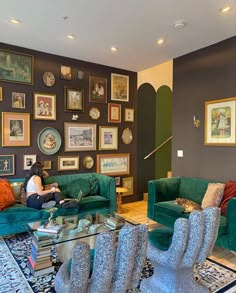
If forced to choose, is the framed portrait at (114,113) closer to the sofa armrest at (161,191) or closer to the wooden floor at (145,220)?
the sofa armrest at (161,191)

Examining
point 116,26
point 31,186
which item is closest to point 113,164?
point 31,186

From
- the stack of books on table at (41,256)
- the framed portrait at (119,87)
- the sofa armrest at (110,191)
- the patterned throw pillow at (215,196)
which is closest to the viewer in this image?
the stack of books on table at (41,256)

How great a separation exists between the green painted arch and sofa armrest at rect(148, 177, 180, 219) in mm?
1930

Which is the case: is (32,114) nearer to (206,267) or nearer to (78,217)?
(78,217)

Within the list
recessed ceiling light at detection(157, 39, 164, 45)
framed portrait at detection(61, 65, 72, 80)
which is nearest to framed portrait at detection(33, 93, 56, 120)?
framed portrait at detection(61, 65, 72, 80)

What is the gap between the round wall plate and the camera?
14.0 ft

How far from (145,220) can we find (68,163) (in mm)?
1818

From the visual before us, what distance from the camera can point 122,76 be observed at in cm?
521

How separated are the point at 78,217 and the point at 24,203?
104 centimetres

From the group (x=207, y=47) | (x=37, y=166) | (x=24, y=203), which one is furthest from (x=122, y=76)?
(x=24, y=203)

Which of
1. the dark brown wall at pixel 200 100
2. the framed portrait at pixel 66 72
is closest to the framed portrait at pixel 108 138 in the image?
the framed portrait at pixel 66 72

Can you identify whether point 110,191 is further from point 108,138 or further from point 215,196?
point 215,196

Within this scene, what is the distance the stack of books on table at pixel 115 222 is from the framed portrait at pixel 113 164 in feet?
6.55

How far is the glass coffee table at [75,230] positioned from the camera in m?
2.47
